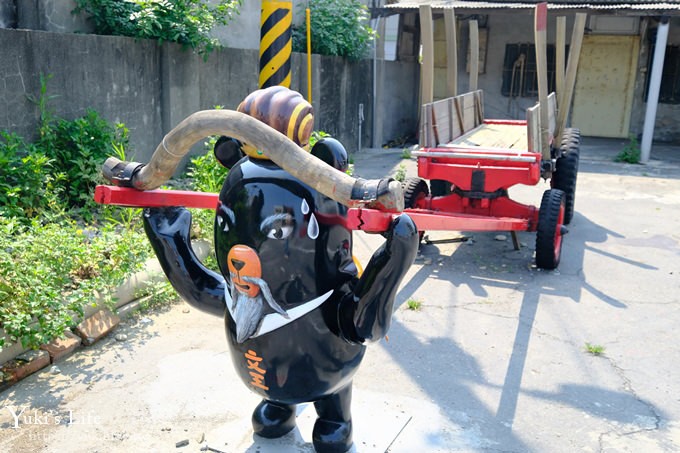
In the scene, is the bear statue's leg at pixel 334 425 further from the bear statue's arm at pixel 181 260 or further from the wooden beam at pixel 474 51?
the wooden beam at pixel 474 51

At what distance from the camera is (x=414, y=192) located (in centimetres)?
604

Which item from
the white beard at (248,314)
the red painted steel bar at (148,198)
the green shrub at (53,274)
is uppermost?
the red painted steel bar at (148,198)

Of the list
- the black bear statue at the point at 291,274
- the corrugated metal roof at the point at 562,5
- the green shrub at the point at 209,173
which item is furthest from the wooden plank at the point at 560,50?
the black bear statue at the point at 291,274

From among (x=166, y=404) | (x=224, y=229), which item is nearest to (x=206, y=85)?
(x=166, y=404)

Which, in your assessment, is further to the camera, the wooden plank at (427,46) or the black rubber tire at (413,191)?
the black rubber tire at (413,191)

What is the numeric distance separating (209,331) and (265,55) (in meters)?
2.15

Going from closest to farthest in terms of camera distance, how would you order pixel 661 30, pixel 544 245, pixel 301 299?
pixel 301 299
pixel 544 245
pixel 661 30

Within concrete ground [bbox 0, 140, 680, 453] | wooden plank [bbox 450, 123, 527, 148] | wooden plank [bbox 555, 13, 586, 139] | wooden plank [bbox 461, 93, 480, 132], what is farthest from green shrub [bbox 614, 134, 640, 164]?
concrete ground [bbox 0, 140, 680, 453]

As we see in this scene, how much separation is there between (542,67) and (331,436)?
13.6ft

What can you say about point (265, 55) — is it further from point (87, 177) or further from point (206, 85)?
point (206, 85)

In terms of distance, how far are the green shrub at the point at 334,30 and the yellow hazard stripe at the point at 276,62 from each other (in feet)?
18.8

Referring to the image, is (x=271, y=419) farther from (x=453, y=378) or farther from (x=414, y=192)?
(x=414, y=192)

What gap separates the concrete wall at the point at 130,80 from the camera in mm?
5359

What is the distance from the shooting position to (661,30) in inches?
420
